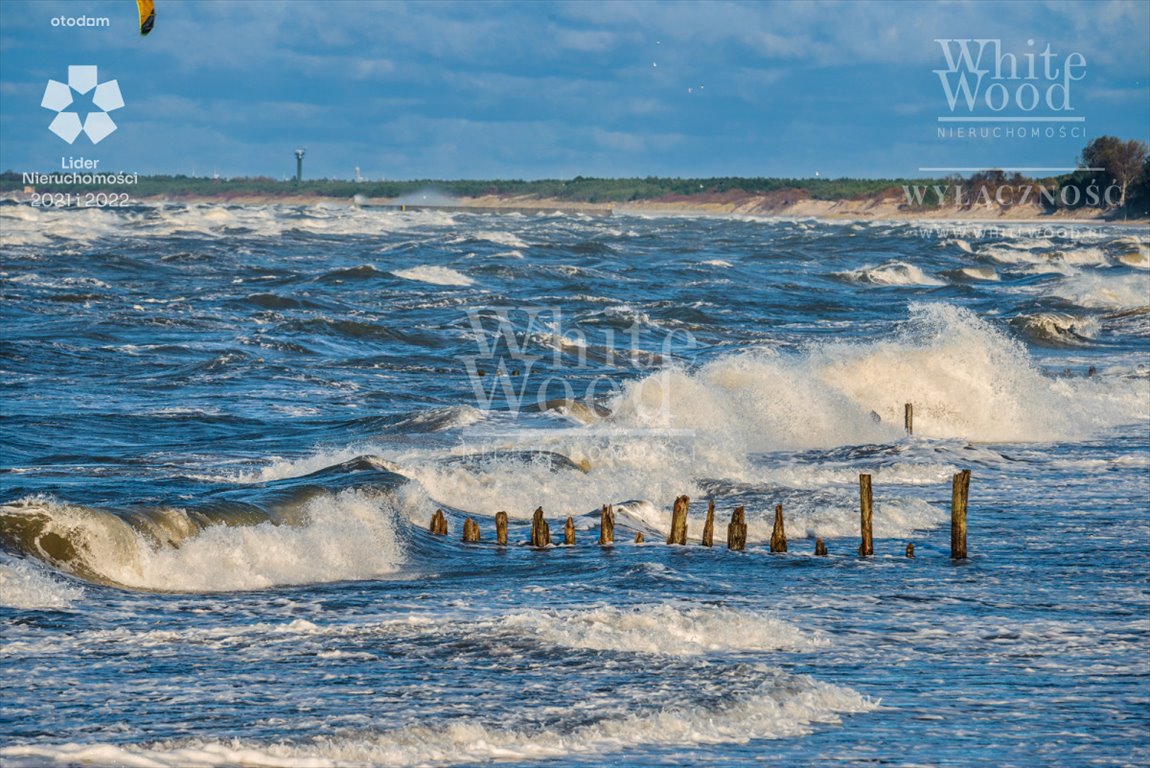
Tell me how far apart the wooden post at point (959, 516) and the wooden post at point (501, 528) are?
4527mm

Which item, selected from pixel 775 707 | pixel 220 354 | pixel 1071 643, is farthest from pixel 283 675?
pixel 220 354

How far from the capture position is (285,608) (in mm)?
12625

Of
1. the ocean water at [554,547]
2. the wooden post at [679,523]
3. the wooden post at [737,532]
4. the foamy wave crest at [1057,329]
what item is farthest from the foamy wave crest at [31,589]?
the foamy wave crest at [1057,329]

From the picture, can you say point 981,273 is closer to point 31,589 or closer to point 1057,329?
point 1057,329

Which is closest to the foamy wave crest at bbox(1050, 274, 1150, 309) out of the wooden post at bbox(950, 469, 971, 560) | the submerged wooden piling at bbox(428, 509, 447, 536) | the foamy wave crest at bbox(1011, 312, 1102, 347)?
the foamy wave crest at bbox(1011, 312, 1102, 347)

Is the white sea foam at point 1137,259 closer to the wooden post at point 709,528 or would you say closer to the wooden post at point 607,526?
the wooden post at point 709,528

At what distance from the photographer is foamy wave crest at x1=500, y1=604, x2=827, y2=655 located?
1140cm

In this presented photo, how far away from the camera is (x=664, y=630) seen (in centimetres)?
1170

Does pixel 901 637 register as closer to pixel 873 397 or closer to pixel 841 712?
pixel 841 712

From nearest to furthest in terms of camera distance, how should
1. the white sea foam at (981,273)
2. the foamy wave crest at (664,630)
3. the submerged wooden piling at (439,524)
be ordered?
the foamy wave crest at (664,630)
the submerged wooden piling at (439,524)
the white sea foam at (981,273)

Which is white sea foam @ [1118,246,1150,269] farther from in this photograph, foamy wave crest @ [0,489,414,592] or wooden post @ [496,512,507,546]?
foamy wave crest @ [0,489,414,592]

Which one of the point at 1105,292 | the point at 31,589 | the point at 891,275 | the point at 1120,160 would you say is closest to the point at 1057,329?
the point at 1105,292

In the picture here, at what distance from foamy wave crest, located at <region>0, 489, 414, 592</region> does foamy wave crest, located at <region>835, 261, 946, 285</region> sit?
49.1 metres

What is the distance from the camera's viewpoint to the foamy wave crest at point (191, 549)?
13797mm
